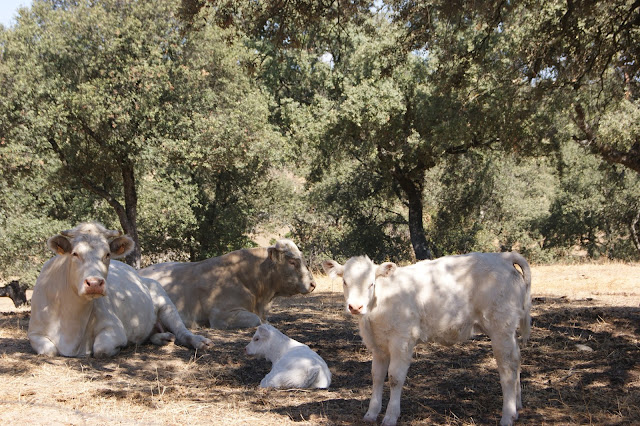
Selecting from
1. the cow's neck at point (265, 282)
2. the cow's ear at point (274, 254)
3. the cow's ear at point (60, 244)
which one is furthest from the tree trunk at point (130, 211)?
the cow's ear at point (60, 244)

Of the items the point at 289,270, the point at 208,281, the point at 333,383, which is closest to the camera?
the point at 333,383

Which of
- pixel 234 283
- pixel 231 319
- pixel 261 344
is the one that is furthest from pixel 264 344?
pixel 234 283

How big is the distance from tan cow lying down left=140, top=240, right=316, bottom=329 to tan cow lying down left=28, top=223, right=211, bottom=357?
1.98 meters

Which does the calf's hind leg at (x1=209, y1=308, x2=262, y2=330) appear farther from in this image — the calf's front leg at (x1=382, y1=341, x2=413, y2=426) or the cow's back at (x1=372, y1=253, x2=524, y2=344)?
the calf's front leg at (x1=382, y1=341, x2=413, y2=426)

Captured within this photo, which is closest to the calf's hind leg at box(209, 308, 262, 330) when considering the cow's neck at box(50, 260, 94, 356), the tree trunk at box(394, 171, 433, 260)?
the cow's neck at box(50, 260, 94, 356)

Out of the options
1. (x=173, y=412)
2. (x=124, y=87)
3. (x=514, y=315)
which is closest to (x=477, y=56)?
(x=514, y=315)

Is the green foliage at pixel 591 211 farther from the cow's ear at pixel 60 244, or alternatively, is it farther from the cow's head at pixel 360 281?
the cow's head at pixel 360 281

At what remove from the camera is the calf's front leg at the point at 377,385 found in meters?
5.19

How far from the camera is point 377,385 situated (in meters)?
5.31

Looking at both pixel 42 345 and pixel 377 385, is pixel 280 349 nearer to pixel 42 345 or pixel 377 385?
pixel 377 385

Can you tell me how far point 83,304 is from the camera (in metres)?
7.68

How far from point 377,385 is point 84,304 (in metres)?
4.16

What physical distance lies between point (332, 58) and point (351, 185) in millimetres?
5173

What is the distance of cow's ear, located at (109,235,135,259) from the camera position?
779cm
